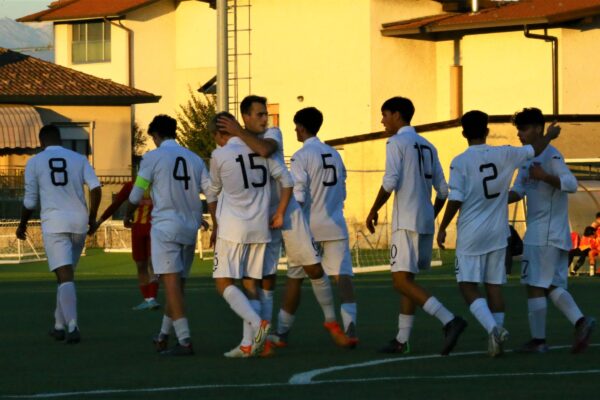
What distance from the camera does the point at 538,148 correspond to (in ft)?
42.5

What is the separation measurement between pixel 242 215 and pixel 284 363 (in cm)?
128

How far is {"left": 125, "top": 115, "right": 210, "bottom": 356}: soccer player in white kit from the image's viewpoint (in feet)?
44.4

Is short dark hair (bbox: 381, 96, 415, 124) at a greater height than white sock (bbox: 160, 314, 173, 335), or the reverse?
short dark hair (bbox: 381, 96, 415, 124)

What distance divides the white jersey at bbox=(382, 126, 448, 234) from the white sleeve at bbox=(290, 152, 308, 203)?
92 cm

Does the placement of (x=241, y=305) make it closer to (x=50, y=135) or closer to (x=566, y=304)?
(x=566, y=304)

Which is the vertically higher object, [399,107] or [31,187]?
[399,107]

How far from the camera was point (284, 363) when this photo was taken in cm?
1240

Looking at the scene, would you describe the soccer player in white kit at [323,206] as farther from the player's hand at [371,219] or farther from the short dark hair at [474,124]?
the short dark hair at [474,124]

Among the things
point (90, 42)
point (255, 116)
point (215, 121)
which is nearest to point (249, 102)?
point (255, 116)

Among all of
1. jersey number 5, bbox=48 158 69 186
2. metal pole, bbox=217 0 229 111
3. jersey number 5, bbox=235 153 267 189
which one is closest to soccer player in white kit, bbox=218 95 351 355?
jersey number 5, bbox=235 153 267 189

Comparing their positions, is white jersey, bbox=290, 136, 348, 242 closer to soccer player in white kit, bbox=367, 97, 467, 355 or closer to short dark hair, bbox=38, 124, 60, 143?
soccer player in white kit, bbox=367, 97, 467, 355

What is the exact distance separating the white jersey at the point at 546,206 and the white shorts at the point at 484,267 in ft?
1.34

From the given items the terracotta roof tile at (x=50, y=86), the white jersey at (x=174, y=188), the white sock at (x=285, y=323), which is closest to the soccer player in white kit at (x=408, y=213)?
the white sock at (x=285, y=323)

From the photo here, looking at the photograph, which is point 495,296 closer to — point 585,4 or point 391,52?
point 585,4
